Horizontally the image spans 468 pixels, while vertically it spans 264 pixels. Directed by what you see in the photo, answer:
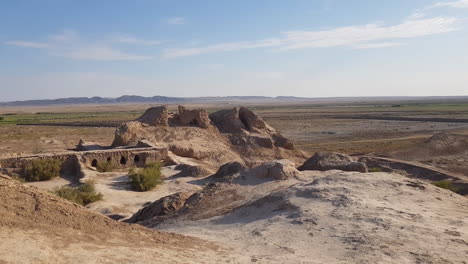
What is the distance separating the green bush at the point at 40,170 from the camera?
63.9 ft

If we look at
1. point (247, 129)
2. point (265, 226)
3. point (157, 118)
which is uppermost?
point (157, 118)

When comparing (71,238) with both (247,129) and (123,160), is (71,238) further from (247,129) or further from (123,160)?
(247,129)

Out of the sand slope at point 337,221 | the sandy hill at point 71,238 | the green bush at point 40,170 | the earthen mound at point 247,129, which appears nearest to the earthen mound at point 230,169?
the sand slope at point 337,221

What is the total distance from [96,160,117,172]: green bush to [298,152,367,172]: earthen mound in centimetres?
872

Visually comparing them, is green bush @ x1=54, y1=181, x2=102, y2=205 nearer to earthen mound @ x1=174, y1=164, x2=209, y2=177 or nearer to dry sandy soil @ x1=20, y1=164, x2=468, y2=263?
dry sandy soil @ x1=20, y1=164, x2=468, y2=263

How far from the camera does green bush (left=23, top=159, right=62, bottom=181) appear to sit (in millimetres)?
19484

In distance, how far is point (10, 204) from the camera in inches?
349

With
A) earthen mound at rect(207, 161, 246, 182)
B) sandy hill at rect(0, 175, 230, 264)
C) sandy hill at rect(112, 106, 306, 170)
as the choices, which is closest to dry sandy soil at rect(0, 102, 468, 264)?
sandy hill at rect(0, 175, 230, 264)

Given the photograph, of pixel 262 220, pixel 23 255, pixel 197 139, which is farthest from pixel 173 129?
pixel 23 255

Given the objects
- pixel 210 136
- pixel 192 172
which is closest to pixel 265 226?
pixel 192 172

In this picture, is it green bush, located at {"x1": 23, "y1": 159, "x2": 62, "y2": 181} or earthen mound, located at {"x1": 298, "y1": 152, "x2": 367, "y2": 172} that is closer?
earthen mound, located at {"x1": 298, "y1": 152, "x2": 367, "y2": 172}

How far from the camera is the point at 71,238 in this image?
8.34 metres

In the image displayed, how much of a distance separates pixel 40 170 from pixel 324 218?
13151 millimetres

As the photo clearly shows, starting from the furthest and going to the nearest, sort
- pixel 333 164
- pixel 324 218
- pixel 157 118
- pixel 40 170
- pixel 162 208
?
pixel 157 118, pixel 40 170, pixel 333 164, pixel 162 208, pixel 324 218
